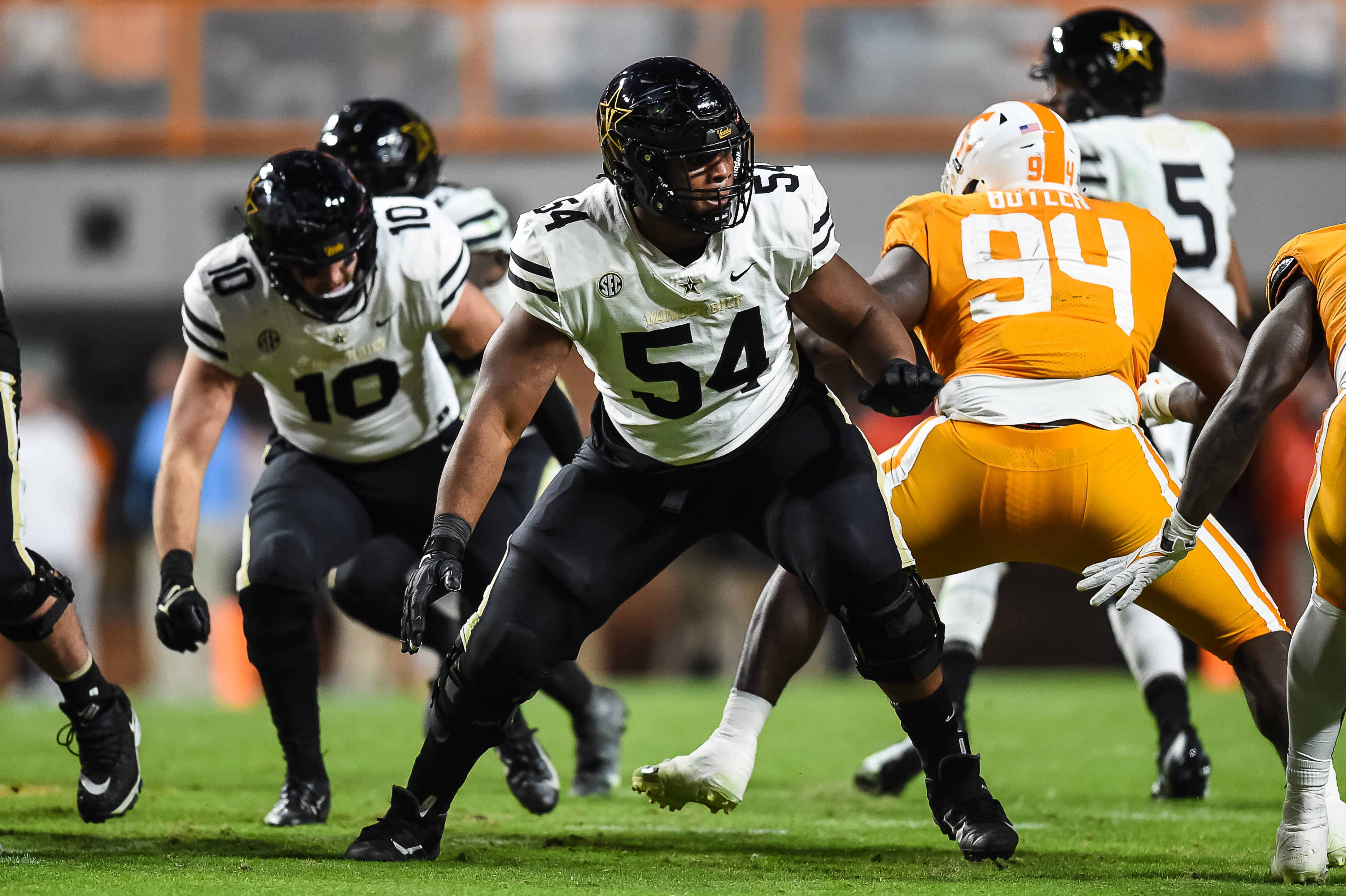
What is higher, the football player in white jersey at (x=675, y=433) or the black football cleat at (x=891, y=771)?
the football player in white jersey at (x=675, y=433)

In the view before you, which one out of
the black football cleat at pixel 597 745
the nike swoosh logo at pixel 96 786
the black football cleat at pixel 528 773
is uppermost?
the nike swoosh logo at pixel 96 786

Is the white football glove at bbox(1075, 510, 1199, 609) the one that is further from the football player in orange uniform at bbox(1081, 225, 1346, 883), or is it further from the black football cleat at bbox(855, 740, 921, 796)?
the black football cleat at bbox(855, 740, 921, 796)

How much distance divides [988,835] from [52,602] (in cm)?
236

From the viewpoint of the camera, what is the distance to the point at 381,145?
4.98 meters

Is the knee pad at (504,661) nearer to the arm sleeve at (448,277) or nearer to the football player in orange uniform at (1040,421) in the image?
the football player in orange uniform at (1040,421)

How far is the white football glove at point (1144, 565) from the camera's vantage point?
3357 millimetres

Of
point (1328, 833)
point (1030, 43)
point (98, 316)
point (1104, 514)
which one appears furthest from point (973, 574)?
point (98, 316)

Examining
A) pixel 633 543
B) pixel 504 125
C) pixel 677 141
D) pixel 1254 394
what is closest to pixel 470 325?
pixel 633 543

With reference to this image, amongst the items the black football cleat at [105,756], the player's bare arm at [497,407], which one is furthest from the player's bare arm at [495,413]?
the black football cleat at [105,756]

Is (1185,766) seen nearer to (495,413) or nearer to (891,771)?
(891,771)

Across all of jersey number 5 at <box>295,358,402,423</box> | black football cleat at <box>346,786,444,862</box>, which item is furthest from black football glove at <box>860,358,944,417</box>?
jersey number 5 at <box>295,358,402,423</box>

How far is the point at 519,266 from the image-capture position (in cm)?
338

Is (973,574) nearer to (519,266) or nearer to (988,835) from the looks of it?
(988,835)

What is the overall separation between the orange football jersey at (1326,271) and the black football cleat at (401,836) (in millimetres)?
2188
